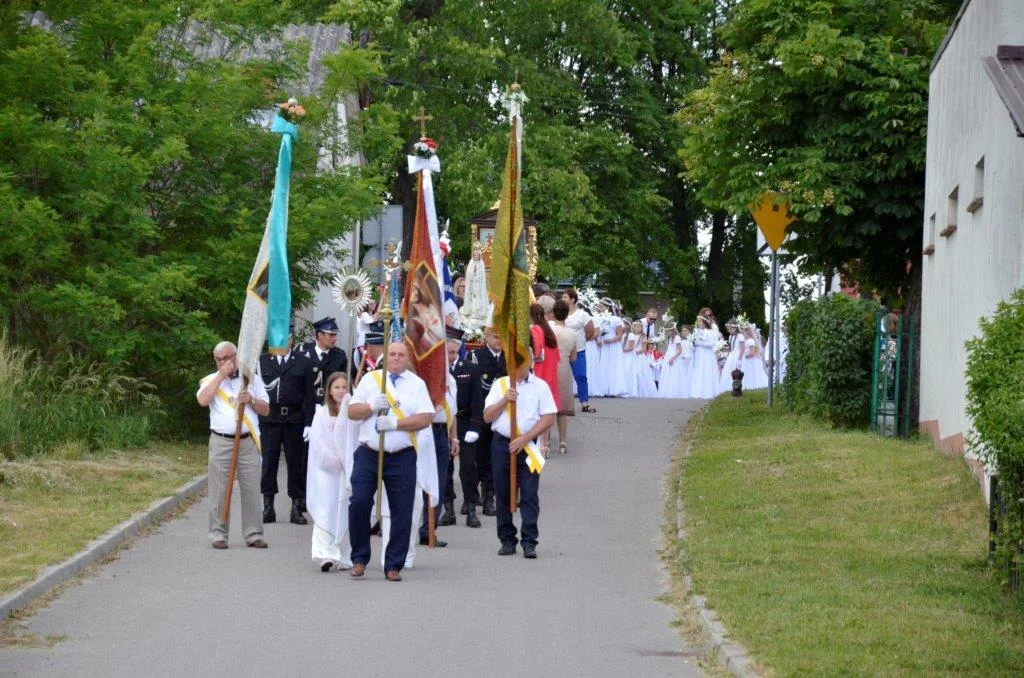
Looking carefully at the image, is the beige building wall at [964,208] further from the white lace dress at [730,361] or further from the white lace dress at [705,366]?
the white lace dress at [705,366]

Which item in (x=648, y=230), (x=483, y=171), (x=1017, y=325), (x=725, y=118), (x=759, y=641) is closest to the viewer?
(x=759, y=641)

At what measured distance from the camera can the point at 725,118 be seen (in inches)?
910

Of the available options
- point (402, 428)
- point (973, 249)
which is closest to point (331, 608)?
point (402, 428)

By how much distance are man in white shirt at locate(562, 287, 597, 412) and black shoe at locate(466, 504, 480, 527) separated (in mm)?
6040

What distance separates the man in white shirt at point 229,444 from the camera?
1356 cm

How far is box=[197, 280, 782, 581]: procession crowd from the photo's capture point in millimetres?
12125

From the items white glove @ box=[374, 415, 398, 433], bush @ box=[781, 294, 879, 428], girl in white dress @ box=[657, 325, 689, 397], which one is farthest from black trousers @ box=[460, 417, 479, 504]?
girl in white dress @ box=[657, 325, 689, 397]

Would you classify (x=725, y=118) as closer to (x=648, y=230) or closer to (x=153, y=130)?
(x=153, y=130)

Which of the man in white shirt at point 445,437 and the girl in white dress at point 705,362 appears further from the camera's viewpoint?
the girl in white dress at point 705,362

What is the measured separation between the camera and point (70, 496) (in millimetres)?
15484

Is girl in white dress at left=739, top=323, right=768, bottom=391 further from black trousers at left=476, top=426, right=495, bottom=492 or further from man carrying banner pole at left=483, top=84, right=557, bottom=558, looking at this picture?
man carrying banner pole at left=483, top=84, right=557, bottom=558

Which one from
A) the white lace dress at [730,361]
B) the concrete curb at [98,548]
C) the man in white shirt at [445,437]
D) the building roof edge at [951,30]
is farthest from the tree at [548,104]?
the man in white shirt at [445,437]

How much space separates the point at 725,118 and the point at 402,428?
12275 mm

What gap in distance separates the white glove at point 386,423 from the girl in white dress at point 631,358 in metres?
21.2
